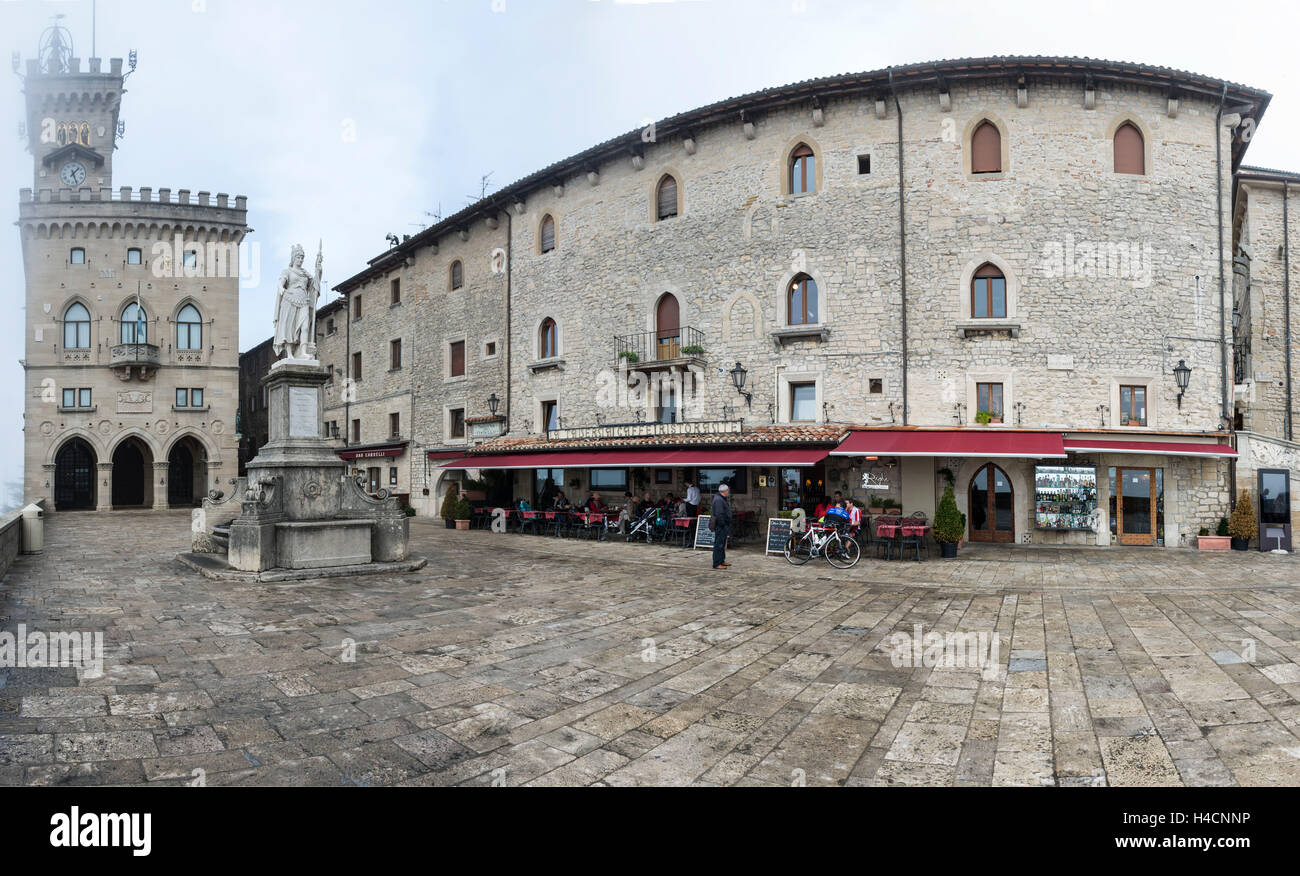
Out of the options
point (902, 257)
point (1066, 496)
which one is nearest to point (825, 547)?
point (1066, 496)

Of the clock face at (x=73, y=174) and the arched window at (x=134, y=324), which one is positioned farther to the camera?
the clock face at (x=73, y=174)

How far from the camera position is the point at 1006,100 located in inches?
661

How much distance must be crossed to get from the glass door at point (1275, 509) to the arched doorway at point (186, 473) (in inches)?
1687

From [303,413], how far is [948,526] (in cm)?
1333

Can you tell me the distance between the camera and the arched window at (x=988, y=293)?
1670cm

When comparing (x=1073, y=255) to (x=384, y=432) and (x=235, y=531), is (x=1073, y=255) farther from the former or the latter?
(x=384, y=432)

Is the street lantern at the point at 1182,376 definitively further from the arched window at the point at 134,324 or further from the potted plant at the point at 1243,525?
the arched window at the point at 134,324

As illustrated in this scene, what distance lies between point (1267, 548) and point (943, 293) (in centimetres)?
954

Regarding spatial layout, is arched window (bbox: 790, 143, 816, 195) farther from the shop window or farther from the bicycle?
the bicycle

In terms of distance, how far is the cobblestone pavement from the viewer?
12.4 feet

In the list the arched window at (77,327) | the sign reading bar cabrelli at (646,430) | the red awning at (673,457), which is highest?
the arched window at (77,327)

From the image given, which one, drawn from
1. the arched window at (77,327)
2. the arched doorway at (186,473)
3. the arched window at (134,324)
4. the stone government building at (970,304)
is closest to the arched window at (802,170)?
the stone government building at (970,304)

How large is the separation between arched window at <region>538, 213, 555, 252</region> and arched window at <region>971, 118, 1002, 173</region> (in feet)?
46.8

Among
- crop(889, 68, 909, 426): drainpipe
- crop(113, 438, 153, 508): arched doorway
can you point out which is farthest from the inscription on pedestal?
crop(113, 438, 153, 508): arched doorway
